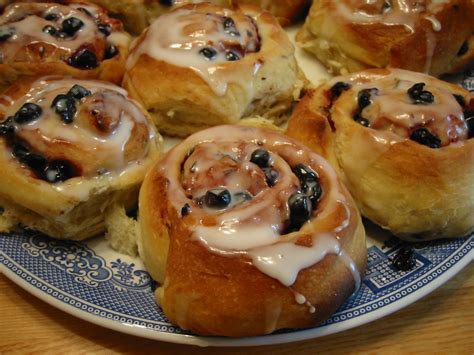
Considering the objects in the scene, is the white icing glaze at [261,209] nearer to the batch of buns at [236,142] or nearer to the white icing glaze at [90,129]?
the batch of buns at [236,142]

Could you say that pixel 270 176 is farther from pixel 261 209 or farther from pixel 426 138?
pixel 426 138

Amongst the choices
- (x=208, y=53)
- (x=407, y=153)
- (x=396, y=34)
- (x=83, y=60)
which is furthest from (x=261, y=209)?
(x=396, y=34)

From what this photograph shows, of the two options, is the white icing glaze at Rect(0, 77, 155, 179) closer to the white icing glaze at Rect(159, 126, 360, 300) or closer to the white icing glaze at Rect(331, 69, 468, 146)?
the white icing glaze at Rect(159, 126, 360, 300)

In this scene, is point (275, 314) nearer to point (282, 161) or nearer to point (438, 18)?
point (282, 161)

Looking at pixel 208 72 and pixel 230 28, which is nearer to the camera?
pixel 208 72

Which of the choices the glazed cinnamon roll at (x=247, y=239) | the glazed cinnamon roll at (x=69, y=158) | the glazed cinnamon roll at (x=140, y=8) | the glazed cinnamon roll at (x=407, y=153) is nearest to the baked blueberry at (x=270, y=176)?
the glazed cinnamon roll at (x=247, y=239)

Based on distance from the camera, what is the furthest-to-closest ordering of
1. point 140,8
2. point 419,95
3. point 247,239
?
point 140,8 < point 419,95 < point 247,239

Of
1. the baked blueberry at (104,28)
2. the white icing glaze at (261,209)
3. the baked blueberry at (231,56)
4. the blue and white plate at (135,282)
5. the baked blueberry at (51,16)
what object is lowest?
the blue and white plate at (135,282)

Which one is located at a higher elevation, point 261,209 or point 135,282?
point 261,209
